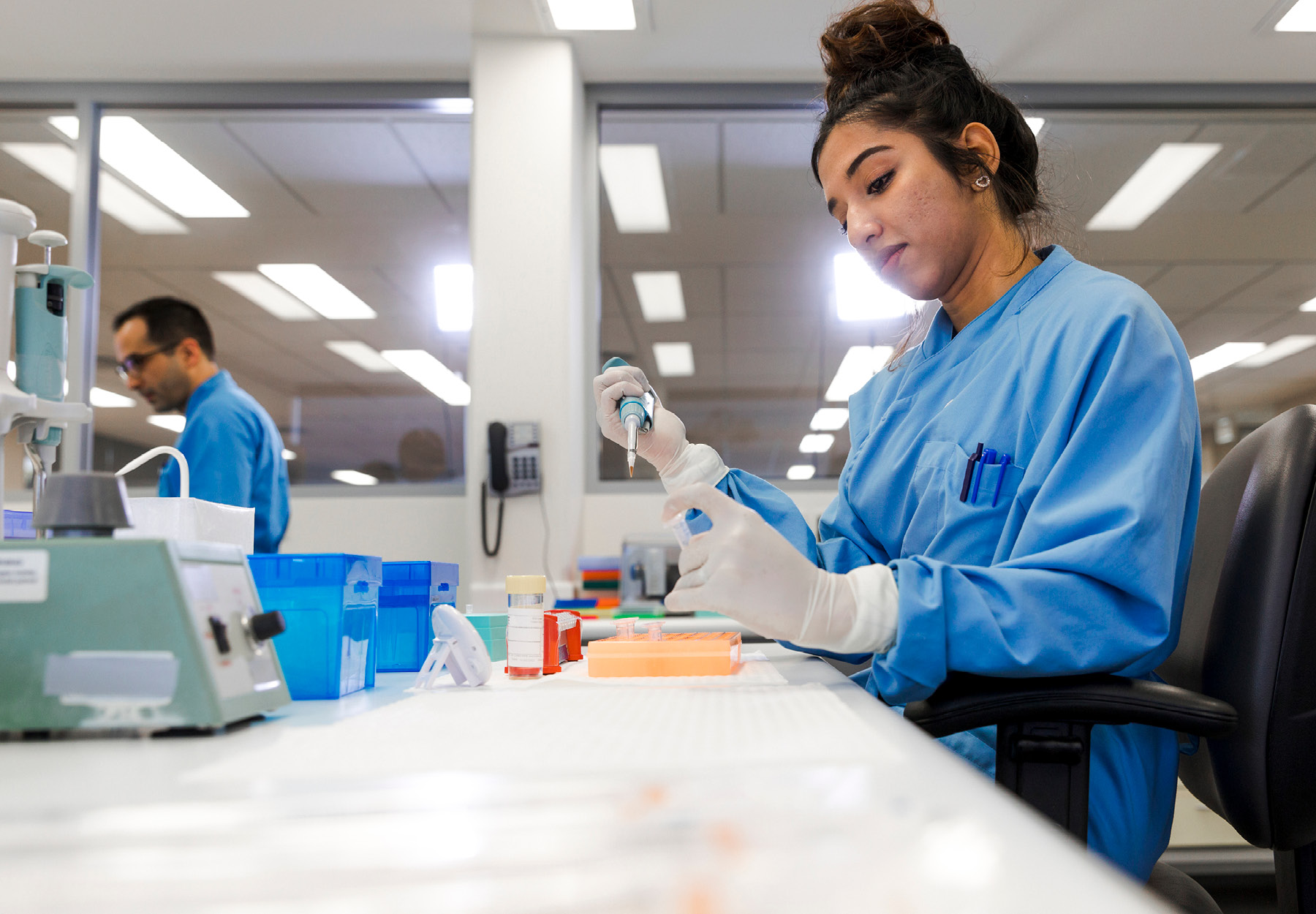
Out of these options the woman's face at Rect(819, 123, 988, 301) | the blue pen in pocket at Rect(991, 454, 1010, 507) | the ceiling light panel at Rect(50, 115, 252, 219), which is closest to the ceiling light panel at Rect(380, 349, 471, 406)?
the ceiling light panel at Rect(50, 115, 252, 219)

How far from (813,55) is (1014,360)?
7.53 ft

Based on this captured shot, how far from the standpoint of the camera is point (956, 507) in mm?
1067

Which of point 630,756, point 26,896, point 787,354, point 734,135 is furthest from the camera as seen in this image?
point 787,354

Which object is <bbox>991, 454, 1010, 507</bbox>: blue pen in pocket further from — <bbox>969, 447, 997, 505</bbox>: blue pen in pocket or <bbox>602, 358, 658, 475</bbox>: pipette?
<bbox>602, 358, 658, 475</bbox>: pipette

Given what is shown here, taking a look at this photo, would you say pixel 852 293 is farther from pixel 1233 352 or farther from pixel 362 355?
pixel 362 355

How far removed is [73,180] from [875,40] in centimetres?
316

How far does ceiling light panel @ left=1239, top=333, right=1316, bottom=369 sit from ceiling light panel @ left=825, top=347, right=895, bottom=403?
1467 mm

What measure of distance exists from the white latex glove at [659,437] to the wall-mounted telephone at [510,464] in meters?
1.48

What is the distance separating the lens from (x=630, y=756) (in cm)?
56

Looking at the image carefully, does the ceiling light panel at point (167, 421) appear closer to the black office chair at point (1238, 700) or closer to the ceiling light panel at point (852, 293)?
the ceiling light panel at point (852, 293)

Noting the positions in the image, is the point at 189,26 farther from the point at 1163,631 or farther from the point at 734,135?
the point at 1163,631

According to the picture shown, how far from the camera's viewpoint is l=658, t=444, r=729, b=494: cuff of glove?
52.3 inches

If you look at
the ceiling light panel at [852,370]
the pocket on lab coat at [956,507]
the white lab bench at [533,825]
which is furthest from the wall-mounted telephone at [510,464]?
the white lab bench at [533,825]

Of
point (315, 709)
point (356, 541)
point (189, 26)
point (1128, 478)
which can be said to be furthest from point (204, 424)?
point (1128, 478)
